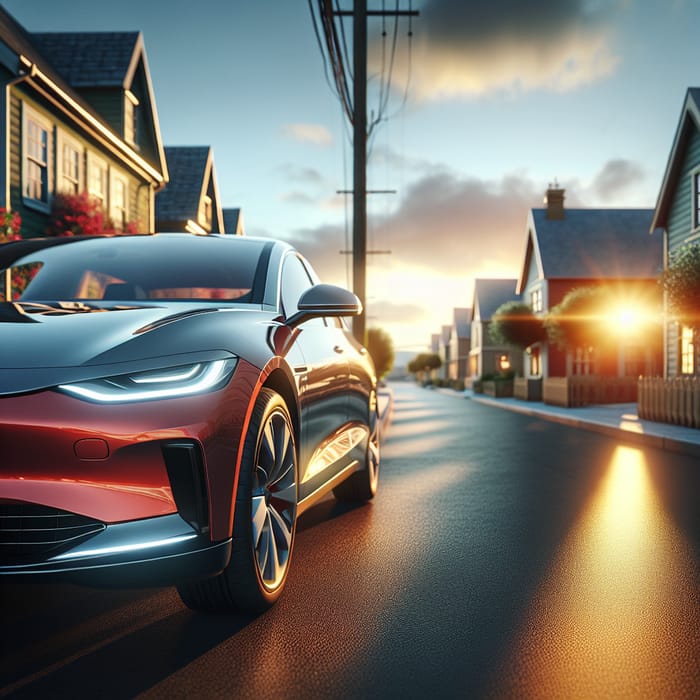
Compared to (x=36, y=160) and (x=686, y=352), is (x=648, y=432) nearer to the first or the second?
(x=686, y=352)

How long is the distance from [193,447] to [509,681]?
1.38m

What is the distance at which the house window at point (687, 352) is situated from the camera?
67.8ft

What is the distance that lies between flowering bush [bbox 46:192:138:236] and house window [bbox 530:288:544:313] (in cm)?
2726

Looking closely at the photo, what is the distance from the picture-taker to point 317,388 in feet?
14.0

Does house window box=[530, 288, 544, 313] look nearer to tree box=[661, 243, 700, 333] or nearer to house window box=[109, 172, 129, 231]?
tree box=[661, 243, 700, 333]

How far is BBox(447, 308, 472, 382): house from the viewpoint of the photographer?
274 ft

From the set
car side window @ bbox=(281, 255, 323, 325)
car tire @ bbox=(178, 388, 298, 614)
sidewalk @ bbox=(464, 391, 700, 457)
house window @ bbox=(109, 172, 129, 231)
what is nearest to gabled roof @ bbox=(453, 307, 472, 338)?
house window @ bbox=(109, 172, 129, 231)

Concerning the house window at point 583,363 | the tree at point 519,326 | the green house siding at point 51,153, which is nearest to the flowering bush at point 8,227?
the green house siding at point 51,153

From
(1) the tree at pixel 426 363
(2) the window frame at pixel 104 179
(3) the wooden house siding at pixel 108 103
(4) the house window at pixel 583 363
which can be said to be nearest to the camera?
(2) the window frame at pixel 104 179

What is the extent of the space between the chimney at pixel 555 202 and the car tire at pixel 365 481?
3701 cm

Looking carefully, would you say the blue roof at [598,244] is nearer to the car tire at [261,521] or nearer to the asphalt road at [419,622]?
the asphalt road at [419,622]

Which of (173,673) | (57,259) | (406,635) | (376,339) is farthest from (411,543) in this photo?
(376,339)

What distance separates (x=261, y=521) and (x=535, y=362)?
123 feet

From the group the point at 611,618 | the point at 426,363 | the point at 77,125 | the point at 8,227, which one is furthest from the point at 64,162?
the point at 426,363
